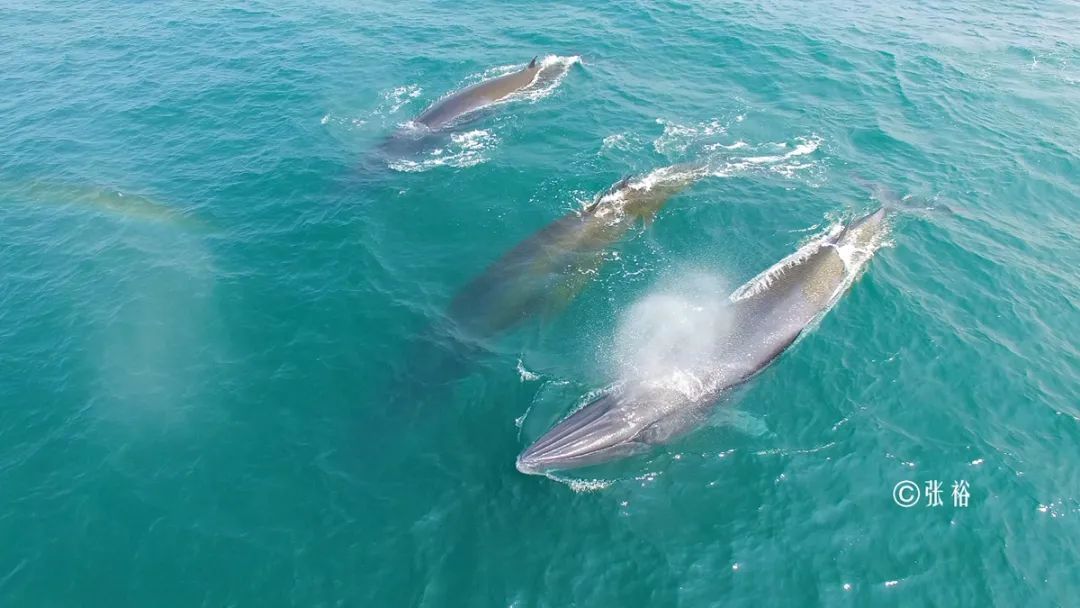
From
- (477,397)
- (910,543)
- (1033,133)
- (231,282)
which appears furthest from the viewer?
(1033,133)

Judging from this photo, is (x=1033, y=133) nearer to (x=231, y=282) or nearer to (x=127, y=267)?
(x=231, y=282)

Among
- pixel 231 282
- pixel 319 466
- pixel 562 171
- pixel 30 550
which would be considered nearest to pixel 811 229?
pixel 562 171

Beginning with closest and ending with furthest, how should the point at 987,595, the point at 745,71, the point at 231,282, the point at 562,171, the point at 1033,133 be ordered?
the point at 987,595 → the point at 231,282 → the point at 562,171 → the point at 1033,133 → the point at 745,71

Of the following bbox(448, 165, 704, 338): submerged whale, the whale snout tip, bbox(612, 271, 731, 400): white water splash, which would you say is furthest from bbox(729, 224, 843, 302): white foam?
the whale snout tip

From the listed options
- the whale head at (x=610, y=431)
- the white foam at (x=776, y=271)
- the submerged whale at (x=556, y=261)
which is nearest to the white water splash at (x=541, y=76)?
the submerged whale at (x=556, y=261)

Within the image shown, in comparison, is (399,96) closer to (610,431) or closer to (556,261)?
(556,261)

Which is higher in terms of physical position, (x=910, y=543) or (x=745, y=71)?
(x=745, y=71)

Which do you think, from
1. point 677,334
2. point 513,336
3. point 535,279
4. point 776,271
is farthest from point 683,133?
point 513,336
